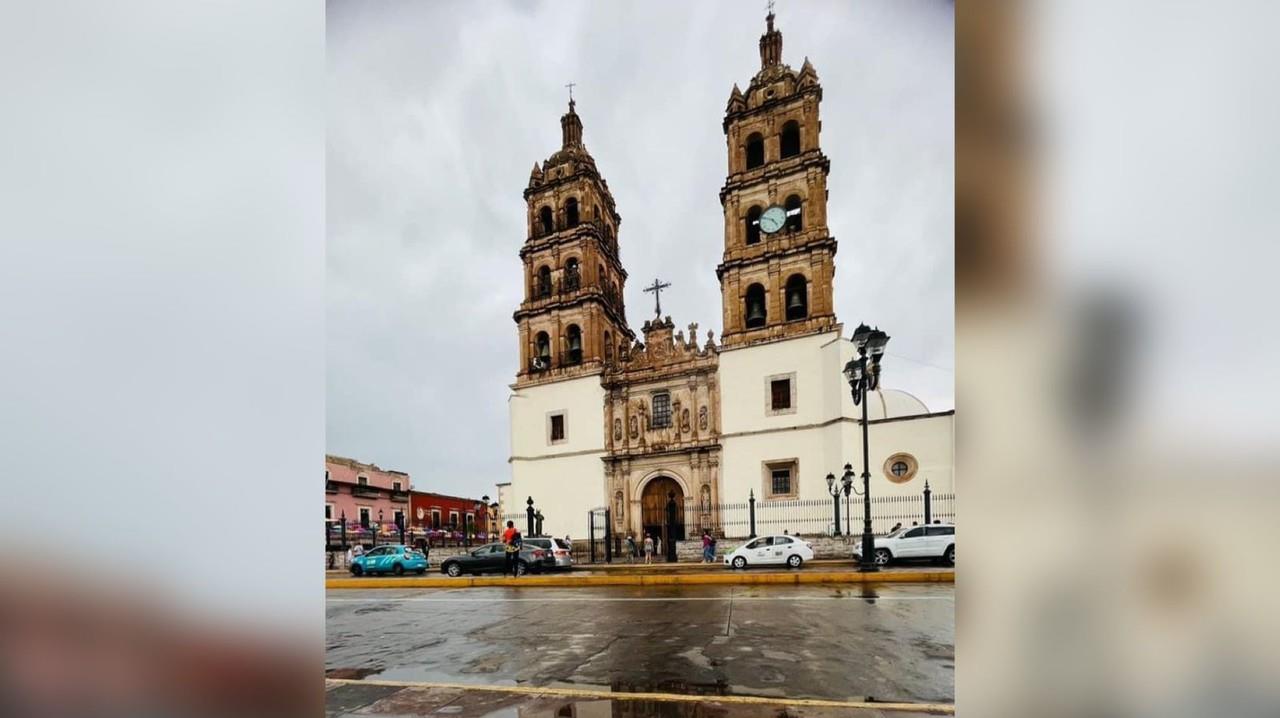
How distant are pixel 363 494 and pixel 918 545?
3291cm

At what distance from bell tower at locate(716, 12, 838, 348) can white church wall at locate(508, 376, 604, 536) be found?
23.7 feet

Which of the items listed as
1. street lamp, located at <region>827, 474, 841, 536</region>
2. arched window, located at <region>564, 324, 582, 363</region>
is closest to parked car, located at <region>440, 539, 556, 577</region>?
street lamp, located at <region>827, 474, 841, 536</region>

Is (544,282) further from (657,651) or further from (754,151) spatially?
(657,651)

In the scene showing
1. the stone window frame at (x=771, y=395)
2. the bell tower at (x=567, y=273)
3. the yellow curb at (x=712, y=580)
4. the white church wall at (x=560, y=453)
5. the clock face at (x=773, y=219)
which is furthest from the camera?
the bell tower at (x=567, y=273)

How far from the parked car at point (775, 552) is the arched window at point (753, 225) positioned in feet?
44.2

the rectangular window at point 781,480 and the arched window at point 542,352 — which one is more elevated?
the arched window at point 542,352

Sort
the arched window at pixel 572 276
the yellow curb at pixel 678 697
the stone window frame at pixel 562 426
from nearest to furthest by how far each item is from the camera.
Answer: the yellow curb at pixel 678 697
the stone window frame at pixel 562 426
the arched window at pixel 572 276

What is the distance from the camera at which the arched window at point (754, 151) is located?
25.2m

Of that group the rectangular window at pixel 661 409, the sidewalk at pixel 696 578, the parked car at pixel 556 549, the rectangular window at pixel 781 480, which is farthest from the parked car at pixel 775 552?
the rectangular window at pixel 661 409

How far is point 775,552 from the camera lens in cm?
1527

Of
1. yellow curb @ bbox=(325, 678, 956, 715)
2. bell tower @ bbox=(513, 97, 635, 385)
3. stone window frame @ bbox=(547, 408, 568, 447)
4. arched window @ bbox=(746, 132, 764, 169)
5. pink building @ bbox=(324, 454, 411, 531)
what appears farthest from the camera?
pink building @ bbox=(324, 454, 411, 531)

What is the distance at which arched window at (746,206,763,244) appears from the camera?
24.3 metres

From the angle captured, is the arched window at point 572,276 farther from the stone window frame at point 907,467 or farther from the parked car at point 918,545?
the parked car at point 918,545

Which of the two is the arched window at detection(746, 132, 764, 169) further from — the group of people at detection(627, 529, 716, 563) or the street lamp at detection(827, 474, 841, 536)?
the group of people at detection(627, 529, 716, 563)
